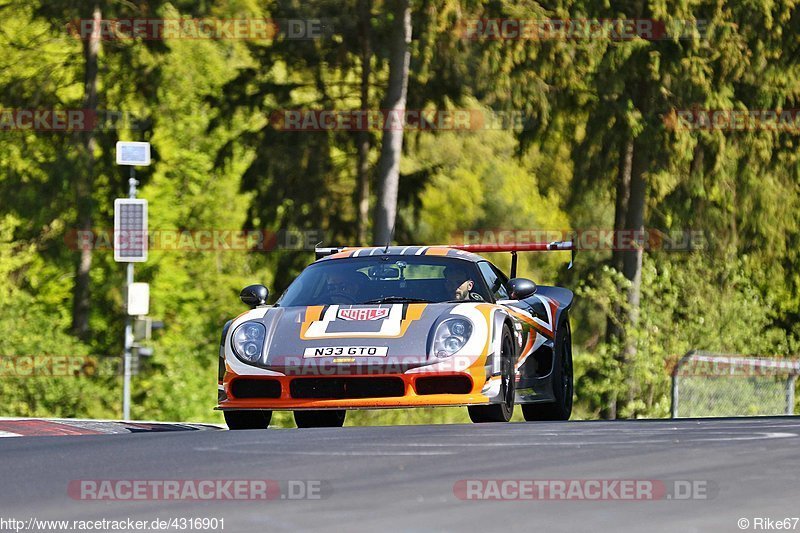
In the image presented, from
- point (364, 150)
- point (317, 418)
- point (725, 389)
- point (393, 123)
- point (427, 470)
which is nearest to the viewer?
point (427, 470)

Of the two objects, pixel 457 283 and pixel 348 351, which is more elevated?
pixel 457 283

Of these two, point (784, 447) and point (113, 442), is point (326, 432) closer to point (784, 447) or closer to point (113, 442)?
point (113, 442)

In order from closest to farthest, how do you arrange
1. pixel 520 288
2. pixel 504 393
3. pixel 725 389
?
pixel 504 393, pixel 520 288, pixel 725 389

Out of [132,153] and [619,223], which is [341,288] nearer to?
[132,153]

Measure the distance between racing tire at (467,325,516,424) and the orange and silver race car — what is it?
10mm

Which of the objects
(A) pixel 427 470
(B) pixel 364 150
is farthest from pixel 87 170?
(A) pixel 427 470

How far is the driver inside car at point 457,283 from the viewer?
41.0 feet

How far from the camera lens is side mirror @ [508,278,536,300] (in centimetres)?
1279

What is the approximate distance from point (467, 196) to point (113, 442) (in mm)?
56527

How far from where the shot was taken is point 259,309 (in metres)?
12.4

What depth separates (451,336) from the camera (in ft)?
37.8

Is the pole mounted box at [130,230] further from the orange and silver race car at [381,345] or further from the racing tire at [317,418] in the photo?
the orange and silver race car at [381,345]

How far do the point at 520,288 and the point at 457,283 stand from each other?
0.52m

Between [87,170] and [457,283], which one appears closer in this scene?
[457,283]
